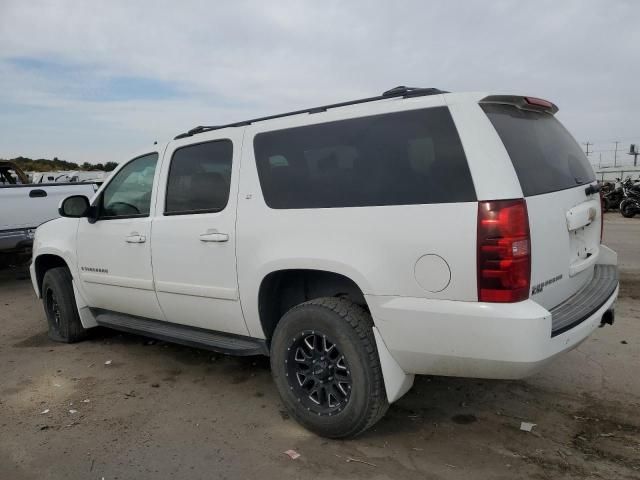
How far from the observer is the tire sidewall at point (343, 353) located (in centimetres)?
305

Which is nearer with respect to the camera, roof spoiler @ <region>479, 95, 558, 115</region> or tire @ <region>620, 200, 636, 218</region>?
roof spoiler @ <region>479, 95, 558, 115</region>

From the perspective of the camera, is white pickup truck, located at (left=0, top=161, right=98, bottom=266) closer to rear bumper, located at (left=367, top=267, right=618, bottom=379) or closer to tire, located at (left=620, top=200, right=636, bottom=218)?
rear bumper, located at (left=367, top=267, right=618, bottom=379)

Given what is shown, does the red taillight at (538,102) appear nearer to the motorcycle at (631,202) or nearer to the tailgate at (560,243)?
the tailgate at (560,243)

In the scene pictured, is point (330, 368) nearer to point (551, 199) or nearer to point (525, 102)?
point (551, 199)

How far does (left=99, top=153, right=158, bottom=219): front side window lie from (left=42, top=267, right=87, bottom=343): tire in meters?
1.03

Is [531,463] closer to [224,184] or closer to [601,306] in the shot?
[601,306]

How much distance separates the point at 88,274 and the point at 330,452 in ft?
9.36

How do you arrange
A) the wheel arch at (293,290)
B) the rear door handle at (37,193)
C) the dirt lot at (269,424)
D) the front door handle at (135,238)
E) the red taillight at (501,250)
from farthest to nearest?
the rear door handle at (37,193) → the front door handle at (135,238) → the wheel arch at (293,290) → the dirt lot at (269,424) → the red taillight at (501,250)

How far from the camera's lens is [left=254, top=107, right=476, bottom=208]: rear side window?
280cm

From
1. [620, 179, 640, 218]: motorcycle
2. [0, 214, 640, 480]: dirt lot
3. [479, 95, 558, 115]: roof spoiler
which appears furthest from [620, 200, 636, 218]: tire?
[479, 95, 558, 115]: roof spoiler

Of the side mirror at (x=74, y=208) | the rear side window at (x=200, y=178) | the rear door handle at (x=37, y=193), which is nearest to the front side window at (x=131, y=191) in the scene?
the side mirror at (x=74, y=208)

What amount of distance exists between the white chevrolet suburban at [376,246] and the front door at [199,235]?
1cm

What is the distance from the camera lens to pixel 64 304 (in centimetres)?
523

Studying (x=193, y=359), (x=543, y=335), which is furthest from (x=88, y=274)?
(x=543, y=335)
